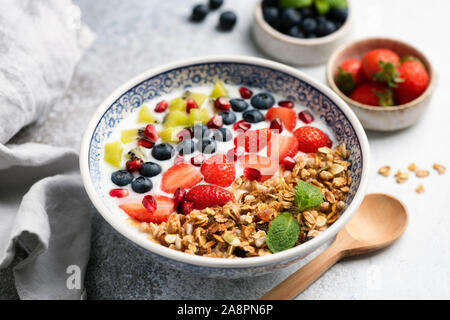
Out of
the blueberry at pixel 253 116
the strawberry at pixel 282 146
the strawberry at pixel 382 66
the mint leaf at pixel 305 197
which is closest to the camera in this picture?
the mint leaf at pixel 305 197

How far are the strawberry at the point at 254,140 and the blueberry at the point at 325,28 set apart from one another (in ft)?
2.65

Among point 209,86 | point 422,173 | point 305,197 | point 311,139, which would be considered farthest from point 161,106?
point 422,173

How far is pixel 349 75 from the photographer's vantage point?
2164 mm

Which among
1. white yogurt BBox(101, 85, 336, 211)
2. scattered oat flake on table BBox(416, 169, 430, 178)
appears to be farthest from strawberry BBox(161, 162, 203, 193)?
scattered oat flake on table BBox(416, 169, 430, 178)

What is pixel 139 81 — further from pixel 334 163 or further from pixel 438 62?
pixel 438 62

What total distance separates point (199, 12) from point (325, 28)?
617 millimetres

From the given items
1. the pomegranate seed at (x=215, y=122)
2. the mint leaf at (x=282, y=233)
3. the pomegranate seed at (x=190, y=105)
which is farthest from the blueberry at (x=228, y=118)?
the mint leaf at (x=282, y=233)

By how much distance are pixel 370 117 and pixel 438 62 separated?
61 centimetres

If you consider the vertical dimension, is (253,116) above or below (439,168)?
above

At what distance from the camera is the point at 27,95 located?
1942mm

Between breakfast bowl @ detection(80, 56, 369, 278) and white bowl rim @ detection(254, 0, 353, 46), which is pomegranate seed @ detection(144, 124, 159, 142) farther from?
white bowl rim @ detection(254, 0, 353, 46)

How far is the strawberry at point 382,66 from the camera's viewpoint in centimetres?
209

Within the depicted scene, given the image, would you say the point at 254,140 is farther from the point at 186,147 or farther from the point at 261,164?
the point at 186,147

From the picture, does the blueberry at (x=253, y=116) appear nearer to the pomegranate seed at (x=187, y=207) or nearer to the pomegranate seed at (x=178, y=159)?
the pomegranate seed at (x=178, y=159)
